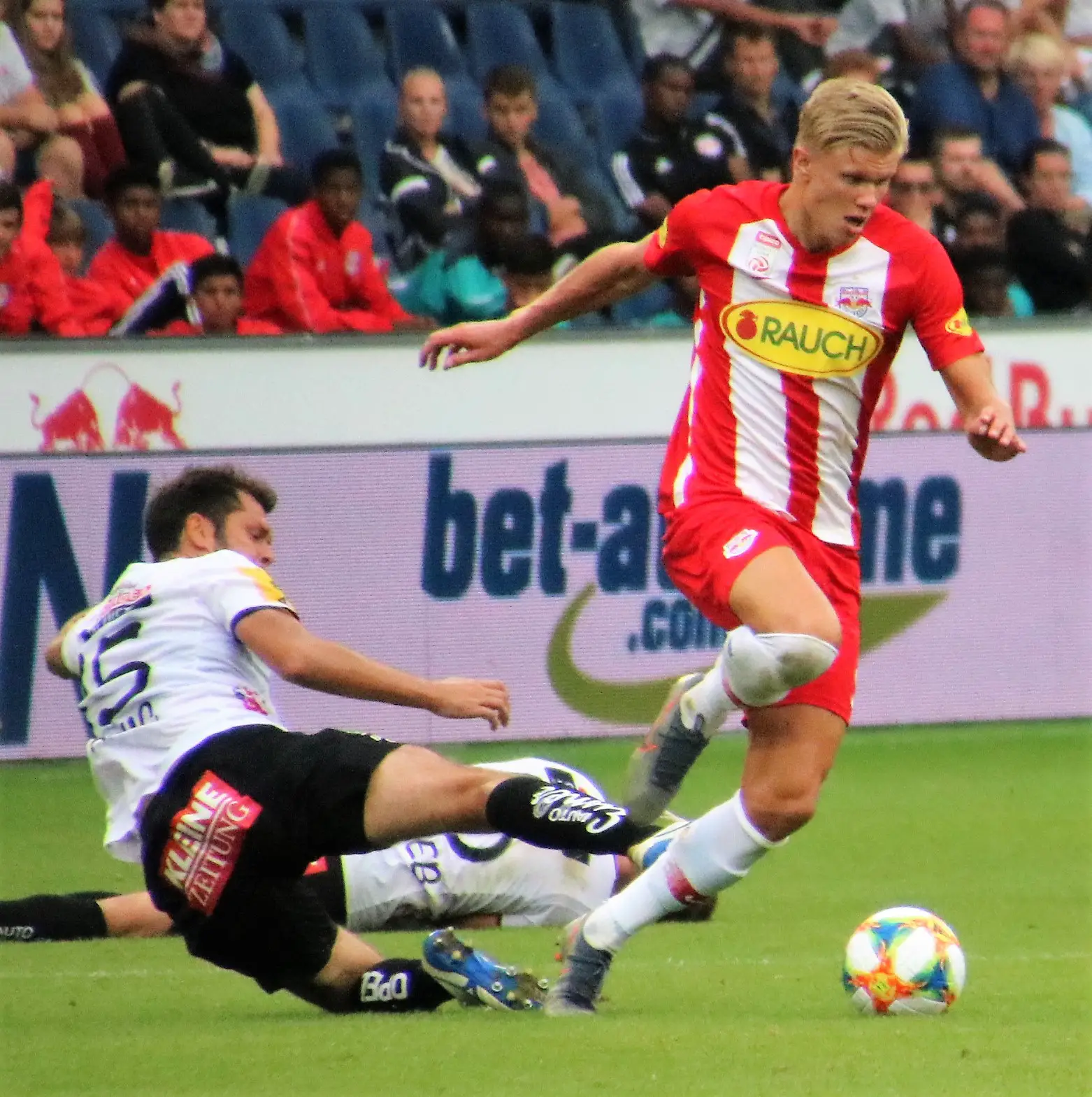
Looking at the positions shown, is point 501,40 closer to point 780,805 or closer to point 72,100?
point 72,100

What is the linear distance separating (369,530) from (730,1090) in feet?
20.1

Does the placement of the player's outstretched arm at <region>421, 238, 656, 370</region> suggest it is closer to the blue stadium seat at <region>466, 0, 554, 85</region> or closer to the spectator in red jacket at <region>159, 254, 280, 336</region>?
the spectator in red jacket at <region>159, 254, 280, 336</region>

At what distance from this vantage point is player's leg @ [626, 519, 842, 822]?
486cm

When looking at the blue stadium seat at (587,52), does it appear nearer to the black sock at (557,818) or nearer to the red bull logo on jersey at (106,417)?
the red bull logo on jersey at (106,417)

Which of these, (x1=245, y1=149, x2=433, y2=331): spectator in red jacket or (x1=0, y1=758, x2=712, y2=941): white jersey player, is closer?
(x1=0, y1=758, x2=712, y2=941): white jersey player

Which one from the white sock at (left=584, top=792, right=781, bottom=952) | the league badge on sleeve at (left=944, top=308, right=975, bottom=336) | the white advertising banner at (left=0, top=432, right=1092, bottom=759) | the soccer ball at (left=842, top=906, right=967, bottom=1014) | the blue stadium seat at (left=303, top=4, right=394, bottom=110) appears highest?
the league badge on sleeve at (left=944, top=308, right=975, bottom=336)

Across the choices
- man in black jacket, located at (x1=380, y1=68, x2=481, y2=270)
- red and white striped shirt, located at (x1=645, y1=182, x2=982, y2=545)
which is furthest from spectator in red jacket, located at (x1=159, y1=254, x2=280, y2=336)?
red and white striped shirt, located at (x1=645, y1=182, x2=982, y2=545)

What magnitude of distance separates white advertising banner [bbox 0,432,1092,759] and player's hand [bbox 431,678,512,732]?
199 inches

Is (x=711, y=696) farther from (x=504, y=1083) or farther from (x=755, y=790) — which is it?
(x=504, y=1083)

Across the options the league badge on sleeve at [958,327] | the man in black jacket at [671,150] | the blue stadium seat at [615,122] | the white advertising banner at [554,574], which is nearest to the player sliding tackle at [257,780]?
the league badge on sleeve at [958,327]

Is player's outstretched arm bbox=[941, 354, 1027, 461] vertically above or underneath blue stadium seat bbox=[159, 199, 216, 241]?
above

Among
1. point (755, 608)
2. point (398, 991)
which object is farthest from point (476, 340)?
point (398, 991)

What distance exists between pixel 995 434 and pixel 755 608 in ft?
2.06

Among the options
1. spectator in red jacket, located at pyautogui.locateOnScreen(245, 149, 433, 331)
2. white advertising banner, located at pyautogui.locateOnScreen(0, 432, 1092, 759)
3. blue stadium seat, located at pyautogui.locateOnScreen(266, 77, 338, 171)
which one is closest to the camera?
white advertising banner, located at pyautogui.locateOnScreen(0, 432, 1092, 759)
